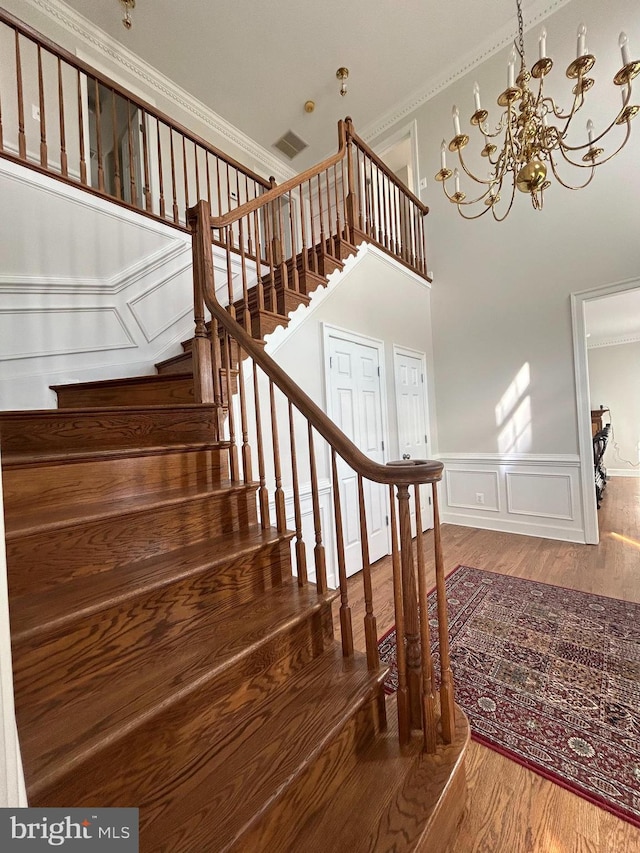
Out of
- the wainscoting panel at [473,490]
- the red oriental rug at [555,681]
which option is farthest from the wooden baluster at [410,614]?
the wainscoting panel at [473,490]

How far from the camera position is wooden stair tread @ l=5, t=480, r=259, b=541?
43.1 inches

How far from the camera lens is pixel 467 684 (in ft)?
5.60

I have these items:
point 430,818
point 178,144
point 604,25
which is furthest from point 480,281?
point 430,818

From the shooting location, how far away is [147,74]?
3.77 meters

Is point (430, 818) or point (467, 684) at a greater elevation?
point (430, 818)

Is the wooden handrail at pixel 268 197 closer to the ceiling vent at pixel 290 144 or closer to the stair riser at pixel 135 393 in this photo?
the stair riser at pixel 135 393

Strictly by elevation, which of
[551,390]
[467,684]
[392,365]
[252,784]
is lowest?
[467,684]

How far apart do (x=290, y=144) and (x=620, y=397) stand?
7466 mm

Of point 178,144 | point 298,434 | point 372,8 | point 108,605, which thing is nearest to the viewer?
point 108,605

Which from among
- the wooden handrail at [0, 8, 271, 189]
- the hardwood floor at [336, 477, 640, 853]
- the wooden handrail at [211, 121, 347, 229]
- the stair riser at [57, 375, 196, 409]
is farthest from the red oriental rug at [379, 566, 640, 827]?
the wooden handrail at [0, 8, 271, 189]

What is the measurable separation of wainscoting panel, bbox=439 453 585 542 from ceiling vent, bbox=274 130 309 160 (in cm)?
470

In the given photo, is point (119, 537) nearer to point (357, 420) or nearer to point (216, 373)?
point (216, 373)

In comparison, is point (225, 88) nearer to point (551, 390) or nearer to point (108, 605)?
point (551, 390)

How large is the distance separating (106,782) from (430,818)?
79 centimetres
